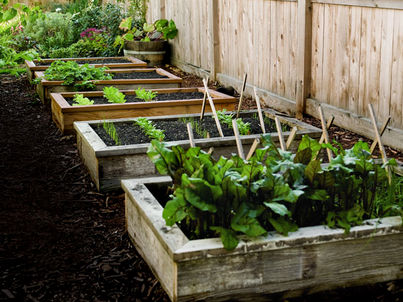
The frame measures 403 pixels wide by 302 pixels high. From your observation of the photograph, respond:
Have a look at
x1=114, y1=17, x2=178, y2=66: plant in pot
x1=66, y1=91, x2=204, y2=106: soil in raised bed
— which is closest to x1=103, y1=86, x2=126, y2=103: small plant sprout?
x1=66, y1=91, x2=204, y2=106: soil in raised bed

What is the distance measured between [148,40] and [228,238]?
29.0 feet

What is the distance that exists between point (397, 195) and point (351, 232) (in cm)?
69

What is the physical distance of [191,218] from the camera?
273 centimetres

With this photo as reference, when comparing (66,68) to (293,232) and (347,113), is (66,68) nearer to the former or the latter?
(347,113)

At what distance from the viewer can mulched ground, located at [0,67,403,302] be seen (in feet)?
9.51

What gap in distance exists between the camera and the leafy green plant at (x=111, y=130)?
4745 mm

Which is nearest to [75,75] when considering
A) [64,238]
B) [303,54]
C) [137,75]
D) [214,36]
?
[137,75]

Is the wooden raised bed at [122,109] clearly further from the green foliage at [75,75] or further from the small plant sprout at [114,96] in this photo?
the green foliage at [75,75]

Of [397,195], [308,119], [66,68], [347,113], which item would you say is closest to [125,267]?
[397,195]

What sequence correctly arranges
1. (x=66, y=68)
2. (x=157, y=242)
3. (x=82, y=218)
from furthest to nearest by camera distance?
(x=66, y=68) < (x=82, y=218) < (x=157, y=242)

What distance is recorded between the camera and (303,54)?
20.8 feet

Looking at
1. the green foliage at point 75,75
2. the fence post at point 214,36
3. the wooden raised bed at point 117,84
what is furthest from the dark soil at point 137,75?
the fence post at point 214,36

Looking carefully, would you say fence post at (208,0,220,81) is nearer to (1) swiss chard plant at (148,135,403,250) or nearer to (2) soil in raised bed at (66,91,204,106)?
(2) soil in raised bed at (66,91,204,106)

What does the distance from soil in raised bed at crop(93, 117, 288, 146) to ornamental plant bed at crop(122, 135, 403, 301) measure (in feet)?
6.01
